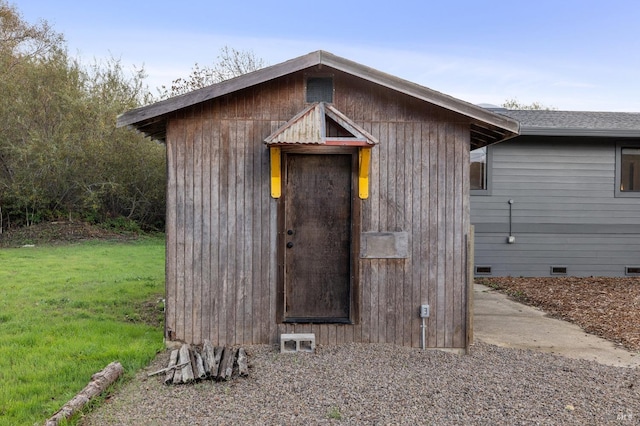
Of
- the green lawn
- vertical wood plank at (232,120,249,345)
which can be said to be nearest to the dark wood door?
vertical wood plank at (232,120,249,345)

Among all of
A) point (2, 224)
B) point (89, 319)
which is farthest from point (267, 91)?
point (2, 224)

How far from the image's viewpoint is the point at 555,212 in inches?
412

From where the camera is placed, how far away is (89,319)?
254 inches

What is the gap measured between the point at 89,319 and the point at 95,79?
569 inches

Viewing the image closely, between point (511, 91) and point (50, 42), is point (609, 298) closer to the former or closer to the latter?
point (50, 42)

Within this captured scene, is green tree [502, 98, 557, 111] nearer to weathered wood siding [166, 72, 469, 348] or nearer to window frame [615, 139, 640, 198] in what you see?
window frame [615, 139, 640, 198]

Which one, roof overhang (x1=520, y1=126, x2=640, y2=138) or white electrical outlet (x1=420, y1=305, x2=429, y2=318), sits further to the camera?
roof overhang (x1=520, y1=126, x2=640, y2=138)

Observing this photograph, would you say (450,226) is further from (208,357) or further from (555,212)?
(555,212)

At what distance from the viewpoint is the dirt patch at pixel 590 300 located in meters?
6.47

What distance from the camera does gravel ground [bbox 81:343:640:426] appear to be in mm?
3432

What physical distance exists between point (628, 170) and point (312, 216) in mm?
8563

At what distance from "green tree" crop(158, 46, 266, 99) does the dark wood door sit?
1721 centimetres

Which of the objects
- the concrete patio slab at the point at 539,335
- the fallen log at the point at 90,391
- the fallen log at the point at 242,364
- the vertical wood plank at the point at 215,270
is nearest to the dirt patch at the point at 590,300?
the concrete patio slab at the point at 539,335

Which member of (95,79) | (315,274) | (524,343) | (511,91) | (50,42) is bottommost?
(524,343)
